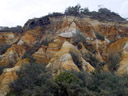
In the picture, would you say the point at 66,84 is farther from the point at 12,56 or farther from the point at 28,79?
the point at 12,56

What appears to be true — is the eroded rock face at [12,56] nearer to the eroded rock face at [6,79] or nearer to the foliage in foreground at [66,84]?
the eroded rock face at [6,79]

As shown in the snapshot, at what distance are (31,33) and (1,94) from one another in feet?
51.2

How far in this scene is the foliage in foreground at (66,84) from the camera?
→ 11719 millimetres

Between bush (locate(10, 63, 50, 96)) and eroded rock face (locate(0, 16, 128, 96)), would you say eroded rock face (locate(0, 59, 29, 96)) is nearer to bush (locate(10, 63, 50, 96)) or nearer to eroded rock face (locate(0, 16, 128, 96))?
eroded rock face (locate(0, 16, 128, 96))

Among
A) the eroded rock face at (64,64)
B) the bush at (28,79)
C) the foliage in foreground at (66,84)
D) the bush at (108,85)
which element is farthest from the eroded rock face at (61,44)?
the bush at (108,85)

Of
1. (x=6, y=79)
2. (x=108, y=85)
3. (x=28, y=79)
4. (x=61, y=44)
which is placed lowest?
(x=6, y=79)

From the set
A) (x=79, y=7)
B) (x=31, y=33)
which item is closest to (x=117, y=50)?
(x=79, y=7)

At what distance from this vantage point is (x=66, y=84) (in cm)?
1193

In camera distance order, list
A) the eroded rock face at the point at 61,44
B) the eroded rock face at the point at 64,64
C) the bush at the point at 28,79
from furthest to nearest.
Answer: the eroded rock face at the point at 61,44 → the eroded rock face at the point at 64,64 → the bush at the point at 28,79

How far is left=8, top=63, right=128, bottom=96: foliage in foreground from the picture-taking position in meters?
11.7

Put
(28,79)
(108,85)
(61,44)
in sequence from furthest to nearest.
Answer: (61,44) < (28,79) < (108,85)

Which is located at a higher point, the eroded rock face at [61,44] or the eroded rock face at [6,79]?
the eroded rock face at [61,44]

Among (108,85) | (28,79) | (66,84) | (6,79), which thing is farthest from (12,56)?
(108,85)

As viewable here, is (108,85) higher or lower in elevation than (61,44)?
lower
